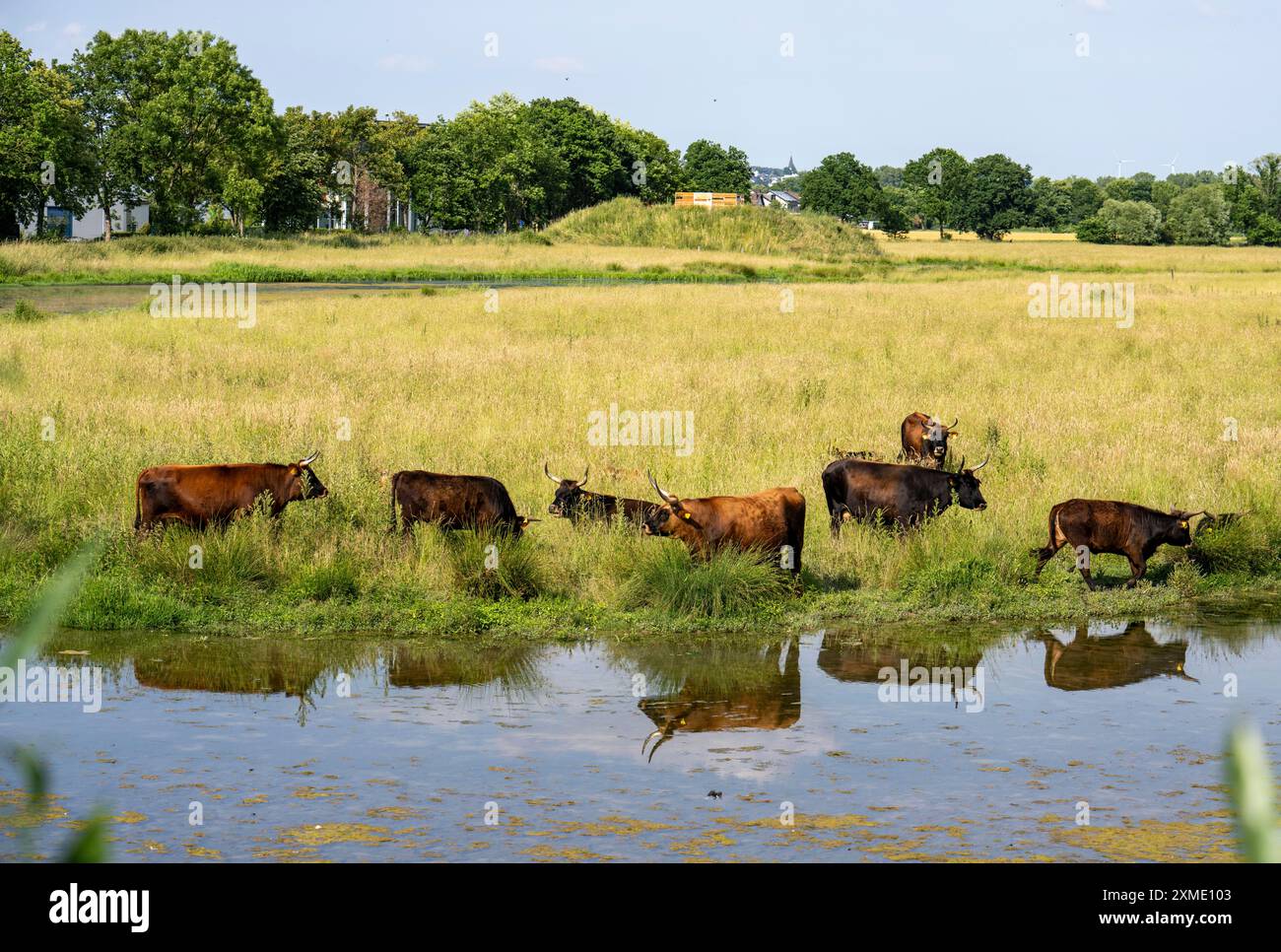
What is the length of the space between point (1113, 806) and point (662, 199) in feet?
429

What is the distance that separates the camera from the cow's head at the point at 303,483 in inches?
549

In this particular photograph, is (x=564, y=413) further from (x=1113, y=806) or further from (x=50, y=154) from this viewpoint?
(x=50, y=154)

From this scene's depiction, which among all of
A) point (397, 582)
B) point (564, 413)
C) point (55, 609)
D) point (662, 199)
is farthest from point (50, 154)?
point (662, 199)

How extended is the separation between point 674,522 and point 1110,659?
3.78 meters

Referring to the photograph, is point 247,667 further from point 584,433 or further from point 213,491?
point 584,433

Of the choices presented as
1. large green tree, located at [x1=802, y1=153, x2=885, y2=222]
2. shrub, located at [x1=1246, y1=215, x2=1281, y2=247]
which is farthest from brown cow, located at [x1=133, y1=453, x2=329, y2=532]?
large green tree, located at [x1=802, y1=153, x2=885, y2=222]

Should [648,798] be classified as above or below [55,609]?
below

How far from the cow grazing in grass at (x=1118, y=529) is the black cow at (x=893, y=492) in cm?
125

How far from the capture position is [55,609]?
1213 mm

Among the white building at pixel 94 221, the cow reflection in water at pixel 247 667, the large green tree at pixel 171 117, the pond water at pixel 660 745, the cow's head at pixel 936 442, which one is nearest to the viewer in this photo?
the pond water at pixel 660 745

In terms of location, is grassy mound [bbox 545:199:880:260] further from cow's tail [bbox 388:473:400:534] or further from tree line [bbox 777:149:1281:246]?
cow's tail [bbox 388:473:400:534]

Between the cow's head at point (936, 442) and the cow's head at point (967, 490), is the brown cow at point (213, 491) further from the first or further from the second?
the cow's head at point (936, 442)

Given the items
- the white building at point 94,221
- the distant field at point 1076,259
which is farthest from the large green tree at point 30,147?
the distant field at point 1076,259

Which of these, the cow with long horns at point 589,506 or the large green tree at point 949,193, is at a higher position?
the large green tree at point 949,193
